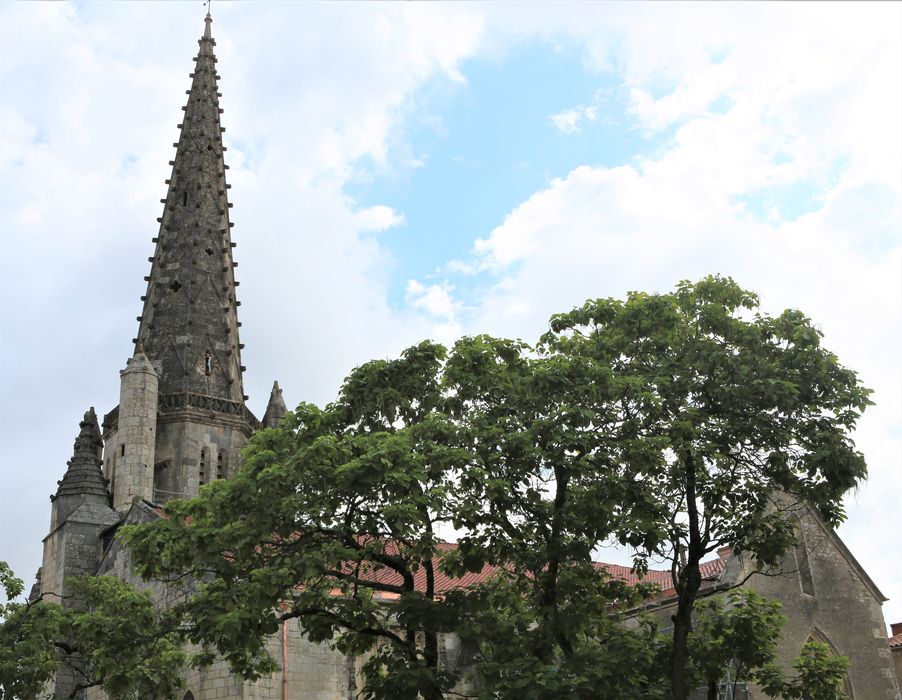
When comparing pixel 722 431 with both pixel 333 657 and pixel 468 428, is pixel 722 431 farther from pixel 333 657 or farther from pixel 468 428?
pixel 333 657

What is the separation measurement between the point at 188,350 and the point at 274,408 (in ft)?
14.9

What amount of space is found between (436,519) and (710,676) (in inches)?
240

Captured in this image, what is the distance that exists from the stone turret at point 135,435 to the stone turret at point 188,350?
0.04 m

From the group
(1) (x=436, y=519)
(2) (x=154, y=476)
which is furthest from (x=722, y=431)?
(2) (x=154, y=476)

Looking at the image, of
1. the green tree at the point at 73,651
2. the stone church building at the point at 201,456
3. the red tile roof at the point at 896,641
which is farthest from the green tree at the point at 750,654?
the red tile roof at the point at 896,641

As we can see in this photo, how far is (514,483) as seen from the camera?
18.4 meters

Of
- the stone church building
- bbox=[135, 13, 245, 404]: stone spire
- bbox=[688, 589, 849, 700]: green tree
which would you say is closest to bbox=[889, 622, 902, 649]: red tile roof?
the stone church building

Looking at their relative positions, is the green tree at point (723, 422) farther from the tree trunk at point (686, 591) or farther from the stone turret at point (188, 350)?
the stone turret at point (188, 350)

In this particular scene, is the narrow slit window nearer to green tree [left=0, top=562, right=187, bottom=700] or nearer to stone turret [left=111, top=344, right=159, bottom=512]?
green tree [left=0, top=562, right=187, bottom=700]

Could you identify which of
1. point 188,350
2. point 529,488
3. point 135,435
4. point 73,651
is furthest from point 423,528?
point 188,350

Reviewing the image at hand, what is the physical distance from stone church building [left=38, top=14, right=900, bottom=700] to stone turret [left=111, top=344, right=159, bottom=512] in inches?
1.9

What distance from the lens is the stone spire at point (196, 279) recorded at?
149ft

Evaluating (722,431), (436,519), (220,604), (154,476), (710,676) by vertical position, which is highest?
(154,476)

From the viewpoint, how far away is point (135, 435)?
41344 mm
